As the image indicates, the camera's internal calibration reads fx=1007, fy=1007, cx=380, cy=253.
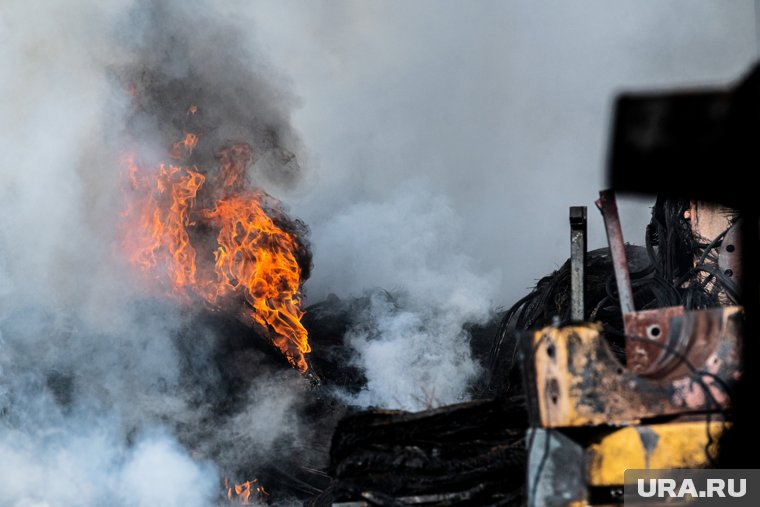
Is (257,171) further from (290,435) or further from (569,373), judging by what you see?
(569,373)

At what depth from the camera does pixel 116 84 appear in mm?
21250

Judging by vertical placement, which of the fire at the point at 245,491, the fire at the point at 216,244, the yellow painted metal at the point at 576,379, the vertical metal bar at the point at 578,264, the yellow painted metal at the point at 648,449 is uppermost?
the fire at the point at 216,244

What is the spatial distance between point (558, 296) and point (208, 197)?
27.3ft

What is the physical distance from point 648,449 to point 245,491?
9940mm

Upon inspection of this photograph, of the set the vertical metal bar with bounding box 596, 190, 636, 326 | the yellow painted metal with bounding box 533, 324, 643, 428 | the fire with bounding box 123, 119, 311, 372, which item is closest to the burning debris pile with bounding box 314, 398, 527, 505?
the vertical metal bar with bounding box 596, 190, 636, 326

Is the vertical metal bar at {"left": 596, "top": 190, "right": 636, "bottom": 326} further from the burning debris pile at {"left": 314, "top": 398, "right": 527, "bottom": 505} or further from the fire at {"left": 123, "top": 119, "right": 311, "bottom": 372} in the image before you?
the fire at {"left": 123, "top": 119, "right": 311, "bottom": 372}

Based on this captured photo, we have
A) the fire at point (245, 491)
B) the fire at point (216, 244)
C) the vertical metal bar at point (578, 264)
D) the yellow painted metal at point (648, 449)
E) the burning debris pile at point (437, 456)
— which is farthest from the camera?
the fire at point (216, 244)

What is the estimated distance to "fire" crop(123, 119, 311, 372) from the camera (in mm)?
19688

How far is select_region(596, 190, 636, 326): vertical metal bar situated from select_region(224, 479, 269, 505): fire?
27.9ft

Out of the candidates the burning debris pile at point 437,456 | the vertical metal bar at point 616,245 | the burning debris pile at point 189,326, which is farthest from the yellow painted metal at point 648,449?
the burning debris pile at point 189,326

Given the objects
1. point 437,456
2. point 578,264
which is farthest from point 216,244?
point 437,456

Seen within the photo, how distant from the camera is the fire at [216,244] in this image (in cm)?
1969

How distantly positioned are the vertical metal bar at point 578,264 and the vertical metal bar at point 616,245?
1.97 meters

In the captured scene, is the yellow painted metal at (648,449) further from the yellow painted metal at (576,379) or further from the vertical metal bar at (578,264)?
the vertical metal bar at (578,264)
